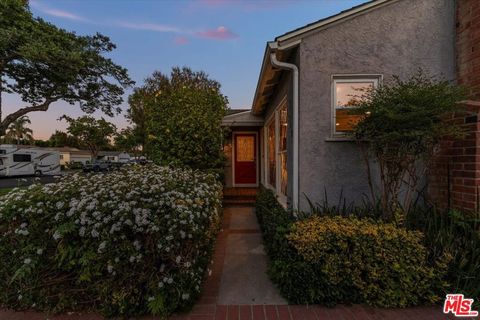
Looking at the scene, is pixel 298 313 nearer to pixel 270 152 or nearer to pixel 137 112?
pixel 270 152

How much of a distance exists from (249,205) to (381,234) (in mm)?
5038

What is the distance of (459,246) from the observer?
2721 millimetres

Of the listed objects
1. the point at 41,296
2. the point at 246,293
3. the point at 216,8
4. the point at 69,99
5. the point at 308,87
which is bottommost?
the point at 246,293

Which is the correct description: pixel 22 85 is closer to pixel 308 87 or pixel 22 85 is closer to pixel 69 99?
pixel 69 99

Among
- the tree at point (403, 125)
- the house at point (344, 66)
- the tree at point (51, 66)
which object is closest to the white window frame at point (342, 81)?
the house at point (344, 66)

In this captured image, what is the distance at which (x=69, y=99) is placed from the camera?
14.2 meters

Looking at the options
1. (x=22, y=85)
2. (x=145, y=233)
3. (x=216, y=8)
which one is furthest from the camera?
(x=22, y=85)

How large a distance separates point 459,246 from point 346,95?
2.50 meters

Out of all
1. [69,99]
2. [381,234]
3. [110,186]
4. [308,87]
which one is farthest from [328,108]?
[69,99]

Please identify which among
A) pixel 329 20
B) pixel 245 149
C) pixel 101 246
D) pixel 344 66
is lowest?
pixel 101 246

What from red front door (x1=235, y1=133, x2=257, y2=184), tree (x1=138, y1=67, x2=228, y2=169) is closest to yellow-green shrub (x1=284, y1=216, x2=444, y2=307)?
tree (x1=138, y1=67, x2=228, y2=169)

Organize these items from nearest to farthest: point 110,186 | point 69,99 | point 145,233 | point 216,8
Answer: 1. point 145,233
2. point 110,186
3. point 216,8
4. point 69,99

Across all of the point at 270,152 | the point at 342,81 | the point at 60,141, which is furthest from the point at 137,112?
the point at 60,141

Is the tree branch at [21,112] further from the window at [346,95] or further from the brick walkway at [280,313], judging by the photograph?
the window at [346,95]
